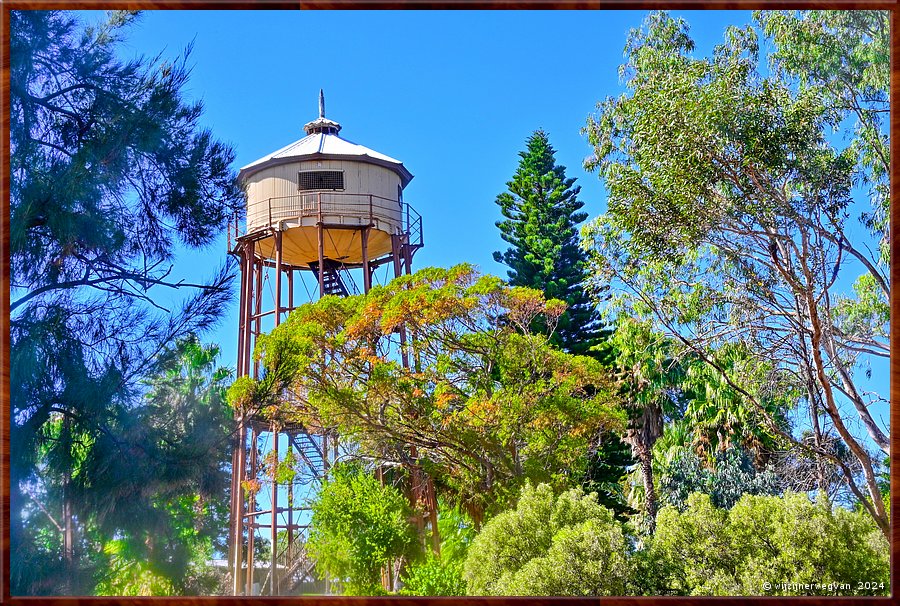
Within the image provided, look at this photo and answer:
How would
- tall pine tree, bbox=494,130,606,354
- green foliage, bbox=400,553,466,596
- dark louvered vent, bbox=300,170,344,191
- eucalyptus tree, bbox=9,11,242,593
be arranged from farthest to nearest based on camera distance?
tall pine tree, bbox=494,130,606,354 < dark louvered vent, bbox=300,170,344,191 < green foliage, bbox=400,553,466,596 < eucalyptus tree, bbox=9,11,242,593

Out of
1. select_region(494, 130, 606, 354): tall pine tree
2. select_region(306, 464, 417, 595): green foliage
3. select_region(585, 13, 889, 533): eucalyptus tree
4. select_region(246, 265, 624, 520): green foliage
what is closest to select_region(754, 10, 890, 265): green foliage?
select_region(585, 13, 889, 533): eucalyptus tree

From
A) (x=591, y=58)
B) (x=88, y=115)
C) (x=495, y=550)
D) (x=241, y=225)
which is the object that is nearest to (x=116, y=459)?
(x=88, y=115)

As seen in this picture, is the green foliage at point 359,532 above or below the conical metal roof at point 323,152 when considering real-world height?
below

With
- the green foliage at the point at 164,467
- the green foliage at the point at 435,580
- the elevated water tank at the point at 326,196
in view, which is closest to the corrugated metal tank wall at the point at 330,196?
the elevated water tank at the point at 326,196

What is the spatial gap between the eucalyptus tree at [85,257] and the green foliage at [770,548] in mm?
4150

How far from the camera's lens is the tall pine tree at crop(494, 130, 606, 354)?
13484 millimetres

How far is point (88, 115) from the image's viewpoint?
6352 millimetres

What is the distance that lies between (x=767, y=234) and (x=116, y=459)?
5.38 metres

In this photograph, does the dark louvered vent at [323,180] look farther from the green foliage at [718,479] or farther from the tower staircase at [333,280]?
the green foliage at [718,479]

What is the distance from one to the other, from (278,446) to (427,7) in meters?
7.93

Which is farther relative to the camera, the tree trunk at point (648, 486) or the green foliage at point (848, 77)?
the tree trunk at point (648, 486)

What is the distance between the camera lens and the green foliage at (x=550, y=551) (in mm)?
8387

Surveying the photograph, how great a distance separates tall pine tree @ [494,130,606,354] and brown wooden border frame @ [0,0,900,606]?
8539 mm

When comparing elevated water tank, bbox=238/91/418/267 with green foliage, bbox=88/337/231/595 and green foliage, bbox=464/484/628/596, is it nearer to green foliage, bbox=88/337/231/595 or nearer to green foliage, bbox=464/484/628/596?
green foliage, bbox=464/484/628/596
